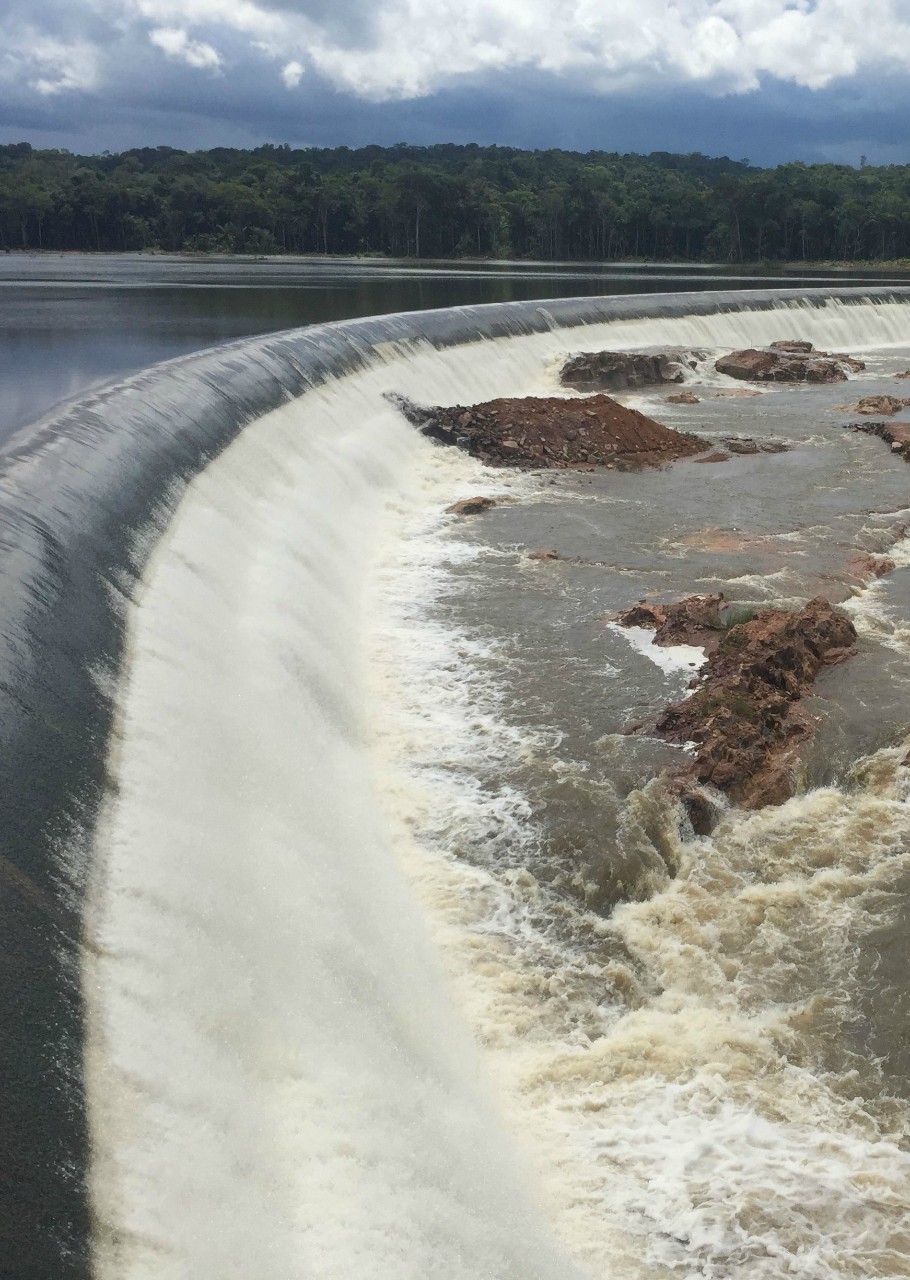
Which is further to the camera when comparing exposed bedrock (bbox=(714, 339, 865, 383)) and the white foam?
exposed bedrock (bbox=(714, 339, 865, 383))

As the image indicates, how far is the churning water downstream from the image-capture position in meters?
4.39

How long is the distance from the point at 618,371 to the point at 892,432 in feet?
24.6

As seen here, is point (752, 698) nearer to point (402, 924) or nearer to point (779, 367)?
point (402, 924)

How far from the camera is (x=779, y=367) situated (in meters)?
29.1

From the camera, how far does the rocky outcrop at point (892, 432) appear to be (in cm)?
2017

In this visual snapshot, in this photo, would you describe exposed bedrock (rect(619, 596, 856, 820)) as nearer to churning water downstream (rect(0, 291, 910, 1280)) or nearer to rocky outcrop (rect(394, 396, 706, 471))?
churning water downstream (rect(0, 291, 910, 1280))

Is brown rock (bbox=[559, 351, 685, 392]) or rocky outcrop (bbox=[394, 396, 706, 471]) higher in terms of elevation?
brown rock (bbox=[559, 351, 685, 392])

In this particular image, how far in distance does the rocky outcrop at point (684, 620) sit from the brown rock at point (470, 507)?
4.52 metres

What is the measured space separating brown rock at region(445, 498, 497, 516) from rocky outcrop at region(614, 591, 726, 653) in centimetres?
452

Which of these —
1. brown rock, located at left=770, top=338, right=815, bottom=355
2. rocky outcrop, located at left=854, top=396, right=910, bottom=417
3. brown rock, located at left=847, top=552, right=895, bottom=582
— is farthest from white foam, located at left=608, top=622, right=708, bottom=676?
brown rock, located at left=770, top=338, right=815, bottom=355

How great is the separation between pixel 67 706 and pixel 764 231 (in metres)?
86.6

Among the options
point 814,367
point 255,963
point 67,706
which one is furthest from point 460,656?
point 814,367

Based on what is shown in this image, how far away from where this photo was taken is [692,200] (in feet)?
279

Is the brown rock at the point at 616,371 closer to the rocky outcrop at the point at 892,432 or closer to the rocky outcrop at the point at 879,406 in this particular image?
the rocky outcrop at the point at 879,406
